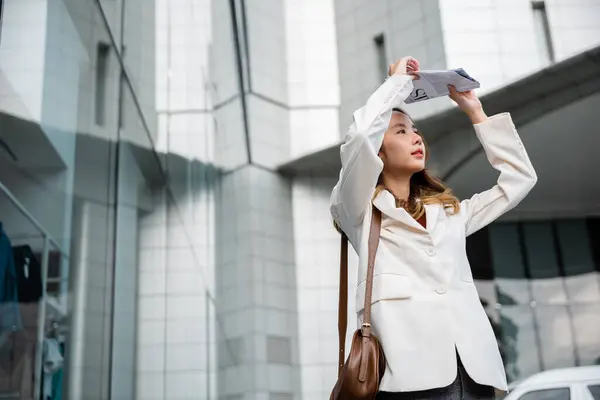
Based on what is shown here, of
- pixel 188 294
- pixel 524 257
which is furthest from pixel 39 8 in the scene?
pixel 524 257

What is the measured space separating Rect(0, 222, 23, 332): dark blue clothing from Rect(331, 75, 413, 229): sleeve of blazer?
110 cm

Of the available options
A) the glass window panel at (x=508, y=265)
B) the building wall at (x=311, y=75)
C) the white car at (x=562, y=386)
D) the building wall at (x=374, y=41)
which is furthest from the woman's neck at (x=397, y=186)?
the glass window panel at (x=508, y=265)

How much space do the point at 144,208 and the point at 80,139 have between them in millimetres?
1305

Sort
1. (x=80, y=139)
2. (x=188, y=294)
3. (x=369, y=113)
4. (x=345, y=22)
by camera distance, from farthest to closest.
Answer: (x=345, y=22) < (x=188, y=294) < (x=80, y=139) < (x=369, y=113)

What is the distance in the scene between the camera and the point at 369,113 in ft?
6.51

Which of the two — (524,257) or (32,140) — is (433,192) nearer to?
(32,140)

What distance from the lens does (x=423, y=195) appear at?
222 centimetres

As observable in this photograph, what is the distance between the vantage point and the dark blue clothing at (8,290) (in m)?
2.35

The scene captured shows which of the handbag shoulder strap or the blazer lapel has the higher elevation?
the blazer lapel

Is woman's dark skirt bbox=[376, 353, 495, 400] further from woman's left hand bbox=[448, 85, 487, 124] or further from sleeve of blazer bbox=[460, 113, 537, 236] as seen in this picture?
woman's left hand bbox=[448, 85, 487, 124]

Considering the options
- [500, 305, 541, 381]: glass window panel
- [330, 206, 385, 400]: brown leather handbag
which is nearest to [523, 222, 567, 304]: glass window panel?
[500, 305, 541, 381]: glass window panel

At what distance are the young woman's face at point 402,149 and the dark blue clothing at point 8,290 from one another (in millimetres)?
1210

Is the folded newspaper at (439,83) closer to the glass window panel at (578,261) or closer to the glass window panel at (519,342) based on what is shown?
the glass window panel at (519,342)

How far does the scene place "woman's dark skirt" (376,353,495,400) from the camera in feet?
5.93
